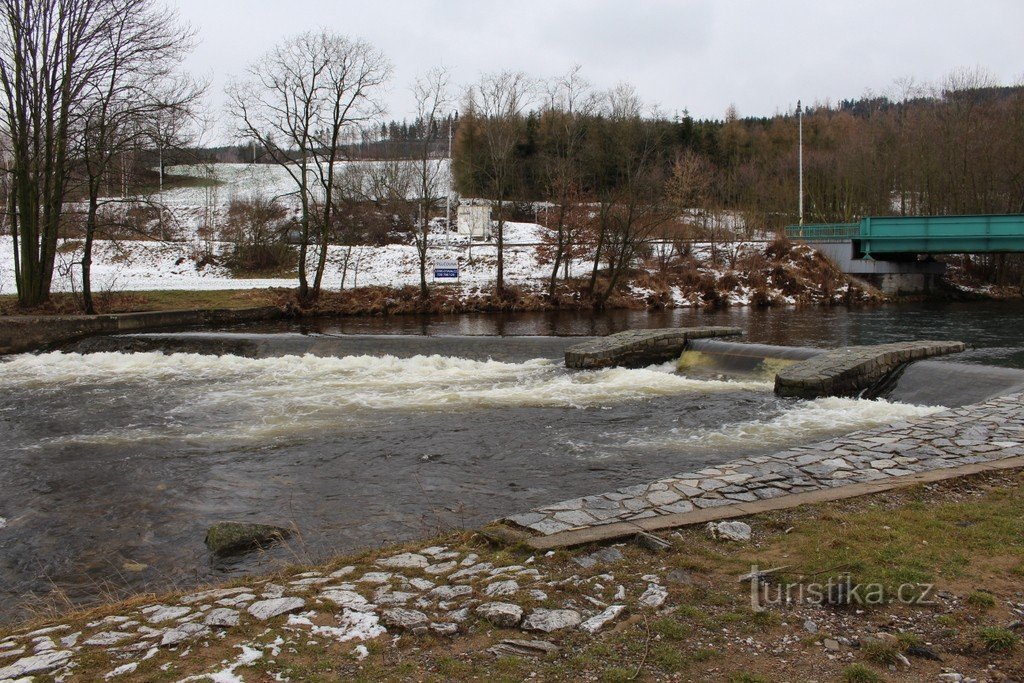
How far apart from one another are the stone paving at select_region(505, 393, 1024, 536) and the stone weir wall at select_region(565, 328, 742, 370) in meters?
7.00

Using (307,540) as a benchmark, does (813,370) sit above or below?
above

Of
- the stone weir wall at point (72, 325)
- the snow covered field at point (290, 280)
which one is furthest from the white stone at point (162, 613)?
the snow covered field at point (290, 280)

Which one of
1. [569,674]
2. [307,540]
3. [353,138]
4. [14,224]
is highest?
[353,138]

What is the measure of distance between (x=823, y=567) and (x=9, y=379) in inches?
679

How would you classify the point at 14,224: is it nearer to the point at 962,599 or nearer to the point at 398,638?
the point at 398,638

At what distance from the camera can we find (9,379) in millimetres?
15664

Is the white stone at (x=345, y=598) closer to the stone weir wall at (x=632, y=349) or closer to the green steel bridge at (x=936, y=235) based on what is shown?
the stone weir wall at (x=632, y=349)

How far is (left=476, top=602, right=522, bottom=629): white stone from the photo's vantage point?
4035mm

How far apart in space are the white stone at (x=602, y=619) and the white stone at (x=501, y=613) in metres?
0.39

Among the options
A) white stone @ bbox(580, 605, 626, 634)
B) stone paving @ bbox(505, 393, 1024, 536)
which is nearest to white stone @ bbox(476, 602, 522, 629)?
white stone @ bbox(580, 605, 626, 634)

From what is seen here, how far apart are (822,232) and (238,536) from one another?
44218 mm

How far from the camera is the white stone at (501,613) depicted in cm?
404

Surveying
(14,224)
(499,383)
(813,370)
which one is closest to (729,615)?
(813,370)

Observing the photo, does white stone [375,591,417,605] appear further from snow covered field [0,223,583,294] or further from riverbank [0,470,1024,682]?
snow covered field [0,223,583,294]
